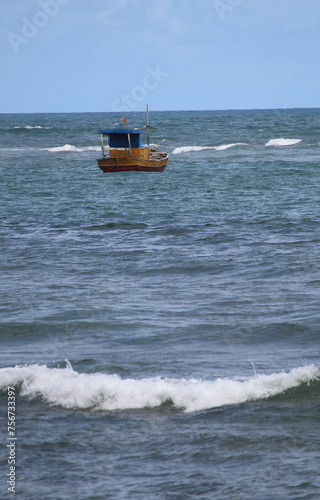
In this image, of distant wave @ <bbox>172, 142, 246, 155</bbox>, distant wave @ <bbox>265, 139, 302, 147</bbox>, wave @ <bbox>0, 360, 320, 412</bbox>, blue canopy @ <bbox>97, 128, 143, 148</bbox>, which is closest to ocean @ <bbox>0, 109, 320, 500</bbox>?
wave @ <bbox>0, 360, 320, 412</bbox>

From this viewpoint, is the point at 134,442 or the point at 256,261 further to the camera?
the point at 256,261

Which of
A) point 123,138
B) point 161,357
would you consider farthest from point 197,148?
point 161,357

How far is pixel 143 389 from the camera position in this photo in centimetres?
788

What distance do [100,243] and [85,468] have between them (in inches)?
467

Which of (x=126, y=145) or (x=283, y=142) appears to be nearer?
(x=126, y=145)

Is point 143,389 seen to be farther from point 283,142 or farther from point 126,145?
point 283,142

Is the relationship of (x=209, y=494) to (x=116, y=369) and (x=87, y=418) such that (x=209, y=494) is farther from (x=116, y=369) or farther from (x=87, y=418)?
(x=116, y=369)

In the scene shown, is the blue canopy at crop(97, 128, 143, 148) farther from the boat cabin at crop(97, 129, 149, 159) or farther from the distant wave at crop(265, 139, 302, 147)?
the distant wave at crop(265, 139, 302, 147)

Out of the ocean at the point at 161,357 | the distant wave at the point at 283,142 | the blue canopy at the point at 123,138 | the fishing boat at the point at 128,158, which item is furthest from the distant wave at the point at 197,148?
the ocean at the point at 161,357

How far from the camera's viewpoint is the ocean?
621 centimetres

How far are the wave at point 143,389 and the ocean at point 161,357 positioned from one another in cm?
2

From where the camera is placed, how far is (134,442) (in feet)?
22.1

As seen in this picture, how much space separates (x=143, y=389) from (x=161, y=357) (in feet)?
4.48

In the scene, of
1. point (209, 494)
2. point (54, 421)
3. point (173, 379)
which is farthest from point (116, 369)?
point (209, 494)
